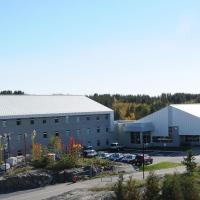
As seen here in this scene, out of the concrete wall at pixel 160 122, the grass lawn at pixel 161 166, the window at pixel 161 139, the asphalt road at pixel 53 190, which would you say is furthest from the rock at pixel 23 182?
the concrete wall at pixel 160 122

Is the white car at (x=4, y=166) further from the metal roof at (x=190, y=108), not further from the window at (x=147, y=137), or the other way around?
the metal roof at (x=190, y=108)

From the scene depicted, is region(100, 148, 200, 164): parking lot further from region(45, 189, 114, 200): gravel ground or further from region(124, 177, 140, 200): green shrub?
region(124, 177, 140, 200): green shrub

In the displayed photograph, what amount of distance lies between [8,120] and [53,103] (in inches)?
464

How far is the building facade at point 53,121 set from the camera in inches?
2479

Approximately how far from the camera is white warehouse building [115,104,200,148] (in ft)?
241

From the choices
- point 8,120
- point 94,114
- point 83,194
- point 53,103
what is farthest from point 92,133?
point 83,194

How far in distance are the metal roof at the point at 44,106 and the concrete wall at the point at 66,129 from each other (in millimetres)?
754

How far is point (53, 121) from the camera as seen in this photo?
68.6 m

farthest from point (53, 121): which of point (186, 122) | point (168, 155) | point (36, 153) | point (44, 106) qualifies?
point (186, 122)

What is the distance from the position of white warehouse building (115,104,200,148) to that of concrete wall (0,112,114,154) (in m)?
3.20

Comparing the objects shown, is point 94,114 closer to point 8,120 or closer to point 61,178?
point 8,120

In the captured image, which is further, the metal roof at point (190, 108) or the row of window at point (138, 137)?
the row of window at point (138, 137)

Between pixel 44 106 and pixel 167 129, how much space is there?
18.9 m

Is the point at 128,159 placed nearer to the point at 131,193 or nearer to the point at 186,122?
the point at 186,122
